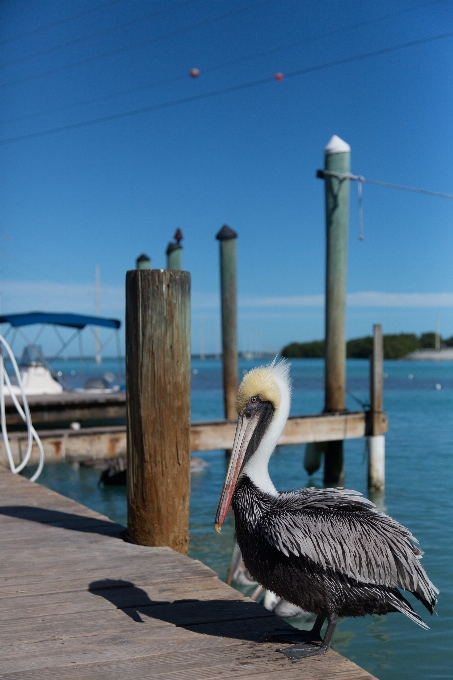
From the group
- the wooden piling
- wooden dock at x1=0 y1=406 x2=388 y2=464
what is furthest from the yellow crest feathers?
the wooden piling

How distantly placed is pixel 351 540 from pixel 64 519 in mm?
2495

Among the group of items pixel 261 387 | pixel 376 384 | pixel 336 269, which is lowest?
pixel 376 384

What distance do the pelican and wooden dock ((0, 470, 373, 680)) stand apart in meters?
0.18

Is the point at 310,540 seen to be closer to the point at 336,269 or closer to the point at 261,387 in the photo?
the point at 261,387

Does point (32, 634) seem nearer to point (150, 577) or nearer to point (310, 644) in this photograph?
point (150, 577)

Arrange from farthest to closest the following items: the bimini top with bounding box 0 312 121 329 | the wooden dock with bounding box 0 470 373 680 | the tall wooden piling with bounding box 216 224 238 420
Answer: the bimini top with bounding box 0 312 121 329, the tall wooden piling with bounding box 216 224 238 420, the wooden dock with bounding box 0 470 373 680

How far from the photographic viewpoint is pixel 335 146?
971cm

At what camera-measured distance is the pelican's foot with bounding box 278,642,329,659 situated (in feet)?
7.94

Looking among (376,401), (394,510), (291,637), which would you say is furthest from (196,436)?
(291,637)

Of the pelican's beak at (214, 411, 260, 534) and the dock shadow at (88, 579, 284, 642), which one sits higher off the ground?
the pelican's beak at (214, 411, 260, 534)

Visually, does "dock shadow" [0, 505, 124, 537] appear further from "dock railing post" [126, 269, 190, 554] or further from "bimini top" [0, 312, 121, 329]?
"bimini top" [0, 312, 121, 329]

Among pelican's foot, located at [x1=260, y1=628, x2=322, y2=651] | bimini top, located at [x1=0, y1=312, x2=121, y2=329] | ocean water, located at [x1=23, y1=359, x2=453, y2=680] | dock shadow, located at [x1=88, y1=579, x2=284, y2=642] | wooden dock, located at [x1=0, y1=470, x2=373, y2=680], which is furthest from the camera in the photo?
bimini top, located at [x1=0, y1=312, x2=121, y2=329]

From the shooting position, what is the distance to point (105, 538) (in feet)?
13.2

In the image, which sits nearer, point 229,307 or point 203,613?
point 203,613
